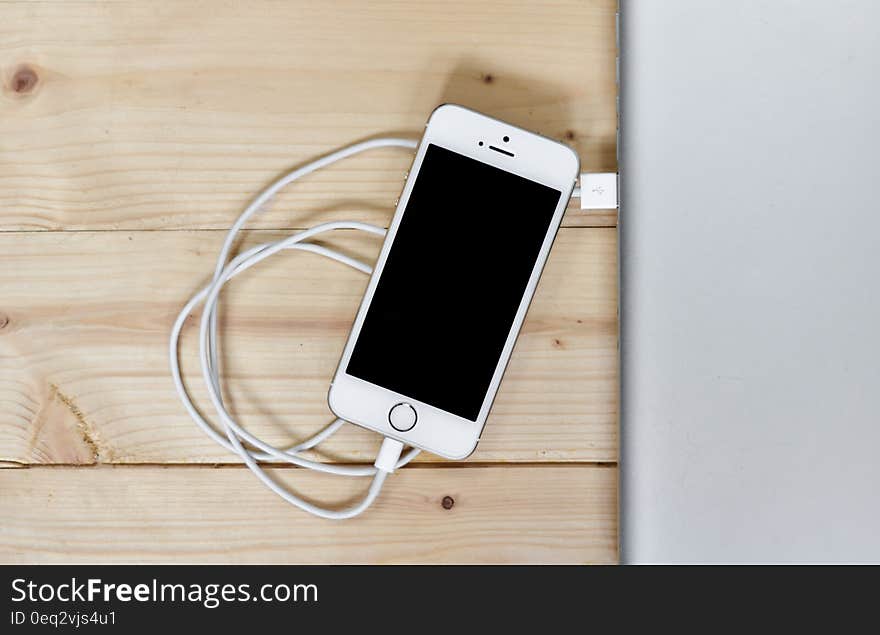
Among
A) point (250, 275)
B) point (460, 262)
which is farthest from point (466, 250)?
point (250, 275)

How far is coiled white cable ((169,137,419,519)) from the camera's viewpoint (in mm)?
431

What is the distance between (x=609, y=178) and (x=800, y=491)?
0.19 m

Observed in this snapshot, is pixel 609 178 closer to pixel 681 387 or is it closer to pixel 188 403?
pixel 681 387

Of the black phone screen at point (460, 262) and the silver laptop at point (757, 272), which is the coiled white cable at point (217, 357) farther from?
the silver laptop at point (757, 272)

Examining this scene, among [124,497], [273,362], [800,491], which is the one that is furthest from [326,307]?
[800,491]

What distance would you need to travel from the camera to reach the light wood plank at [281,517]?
442mm

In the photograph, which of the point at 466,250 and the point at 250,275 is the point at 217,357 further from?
the point at 466,250

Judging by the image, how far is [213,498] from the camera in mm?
447

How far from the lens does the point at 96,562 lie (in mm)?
448

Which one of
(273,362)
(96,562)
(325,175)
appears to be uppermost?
(325,175)

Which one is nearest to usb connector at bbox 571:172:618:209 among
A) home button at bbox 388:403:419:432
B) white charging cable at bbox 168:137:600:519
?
white charging cable at bbox 168:137:600:519

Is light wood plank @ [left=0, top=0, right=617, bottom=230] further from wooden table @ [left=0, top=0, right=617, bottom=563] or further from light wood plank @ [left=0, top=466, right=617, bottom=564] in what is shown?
light wood plank @ [left=0, top=466, right=617, bottom=564]

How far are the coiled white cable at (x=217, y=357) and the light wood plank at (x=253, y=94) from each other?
0.5 inches

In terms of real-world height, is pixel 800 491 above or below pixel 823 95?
below
